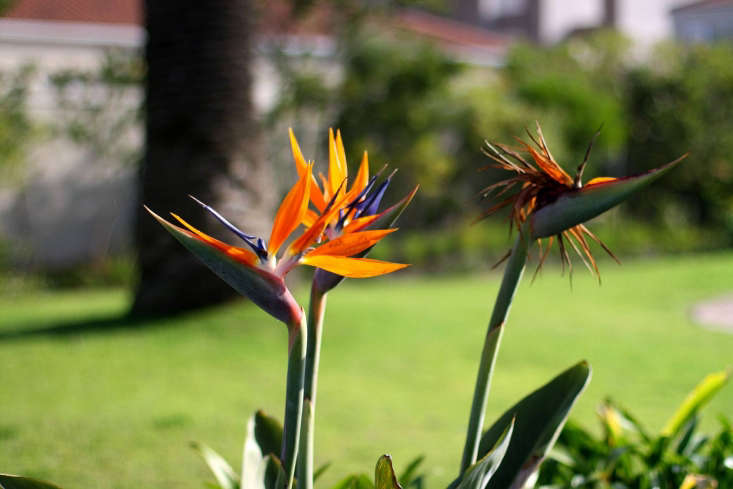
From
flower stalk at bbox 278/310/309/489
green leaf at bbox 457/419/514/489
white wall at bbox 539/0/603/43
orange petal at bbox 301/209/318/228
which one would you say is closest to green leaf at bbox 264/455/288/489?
flower stalk at bbox 278/310/309/489

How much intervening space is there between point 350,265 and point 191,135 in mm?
6413

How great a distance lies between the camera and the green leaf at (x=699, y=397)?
3.12 meters

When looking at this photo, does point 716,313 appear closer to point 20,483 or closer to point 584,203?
point 584,203

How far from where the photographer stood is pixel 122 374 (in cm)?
627

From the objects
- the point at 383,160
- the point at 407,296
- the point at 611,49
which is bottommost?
the point at 407,296

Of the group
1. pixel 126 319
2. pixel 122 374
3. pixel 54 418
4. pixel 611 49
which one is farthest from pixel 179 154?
pixel 611 49

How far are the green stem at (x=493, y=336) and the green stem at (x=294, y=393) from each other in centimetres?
41

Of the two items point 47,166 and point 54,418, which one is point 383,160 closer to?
point 47,166

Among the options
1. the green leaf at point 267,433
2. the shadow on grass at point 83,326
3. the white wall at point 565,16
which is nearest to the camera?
the green leaf at point 267,433

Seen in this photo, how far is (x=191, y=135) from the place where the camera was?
310 inches

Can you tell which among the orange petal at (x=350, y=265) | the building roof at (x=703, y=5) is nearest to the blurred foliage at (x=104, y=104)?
the orange petal at (x=350, y=265)

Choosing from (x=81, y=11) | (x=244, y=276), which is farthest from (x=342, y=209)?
(x=81, y=11)

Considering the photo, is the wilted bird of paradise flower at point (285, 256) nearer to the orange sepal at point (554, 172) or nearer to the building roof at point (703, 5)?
the orange sepal at point (554, 172)

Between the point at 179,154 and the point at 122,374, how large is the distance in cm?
232
